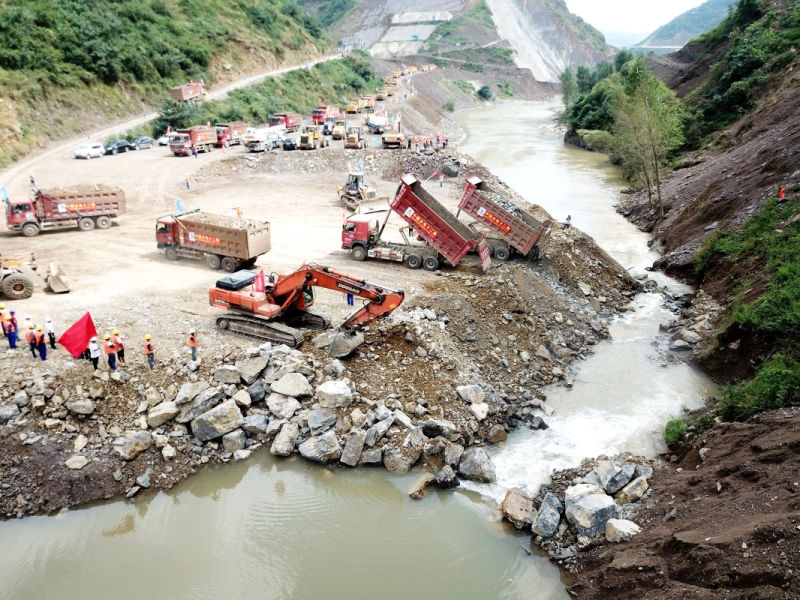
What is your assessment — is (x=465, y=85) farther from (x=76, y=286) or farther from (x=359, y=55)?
(x=76, y=286)

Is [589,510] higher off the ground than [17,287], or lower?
lower

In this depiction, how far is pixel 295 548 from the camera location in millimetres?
11188

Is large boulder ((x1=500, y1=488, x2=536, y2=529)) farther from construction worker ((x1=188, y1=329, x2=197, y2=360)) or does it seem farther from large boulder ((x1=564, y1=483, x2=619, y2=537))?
construction worker ((x1=188, y1=329, x2=197, y2=360))

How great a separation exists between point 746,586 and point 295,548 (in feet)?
25.3

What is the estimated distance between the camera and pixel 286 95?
66.9 metres

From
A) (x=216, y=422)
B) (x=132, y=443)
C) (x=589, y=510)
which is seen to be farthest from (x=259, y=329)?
(x=589, y=510)

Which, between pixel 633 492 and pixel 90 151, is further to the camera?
pixel 90 151

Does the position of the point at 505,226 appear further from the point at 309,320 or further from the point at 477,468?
the point at 477,468

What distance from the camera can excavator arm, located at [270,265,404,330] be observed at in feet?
50.1

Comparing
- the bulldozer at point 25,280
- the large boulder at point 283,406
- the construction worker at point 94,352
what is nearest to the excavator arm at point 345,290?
the large boulder at point 283,406

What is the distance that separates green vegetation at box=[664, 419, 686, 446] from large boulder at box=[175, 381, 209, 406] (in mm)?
11534

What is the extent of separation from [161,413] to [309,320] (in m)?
5.16

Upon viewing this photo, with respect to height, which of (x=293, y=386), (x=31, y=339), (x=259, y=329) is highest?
(x=31, y=339)

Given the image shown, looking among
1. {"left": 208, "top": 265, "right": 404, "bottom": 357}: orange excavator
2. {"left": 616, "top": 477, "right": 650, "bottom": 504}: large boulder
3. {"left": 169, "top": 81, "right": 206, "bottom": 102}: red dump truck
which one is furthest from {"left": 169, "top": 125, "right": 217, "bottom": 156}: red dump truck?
{"left": 616, "top": 477, "right": 650, "bottom": 504}: large boulder
